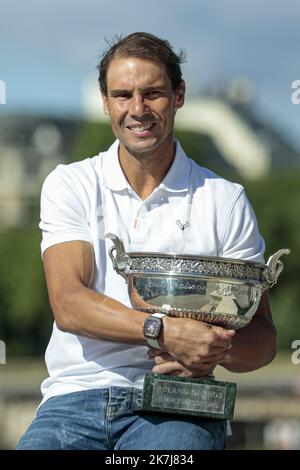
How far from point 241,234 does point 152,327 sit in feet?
1.77

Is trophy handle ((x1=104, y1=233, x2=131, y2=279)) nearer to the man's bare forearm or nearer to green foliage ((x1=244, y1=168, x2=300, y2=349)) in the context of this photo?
the man's bare forearm

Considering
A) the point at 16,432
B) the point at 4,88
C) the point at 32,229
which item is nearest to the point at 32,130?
the point at 32,229

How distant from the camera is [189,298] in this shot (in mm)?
4871

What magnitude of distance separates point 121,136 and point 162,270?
1.62 feet

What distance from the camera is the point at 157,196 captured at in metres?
5.18

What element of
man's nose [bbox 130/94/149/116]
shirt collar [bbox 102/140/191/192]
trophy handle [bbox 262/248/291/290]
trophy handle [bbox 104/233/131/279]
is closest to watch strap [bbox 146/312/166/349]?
trophy handle [bbox 104/233/131/279]

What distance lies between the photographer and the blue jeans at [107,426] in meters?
4.89

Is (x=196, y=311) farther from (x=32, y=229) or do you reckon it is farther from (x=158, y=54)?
(x=32, y=229)

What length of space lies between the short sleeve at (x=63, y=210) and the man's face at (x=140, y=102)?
0.72 feet

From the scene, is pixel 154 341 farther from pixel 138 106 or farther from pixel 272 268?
pixel 138 106

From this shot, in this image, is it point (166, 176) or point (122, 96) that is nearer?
point (122, 96)

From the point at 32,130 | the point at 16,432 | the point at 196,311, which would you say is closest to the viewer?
the point at 196,311

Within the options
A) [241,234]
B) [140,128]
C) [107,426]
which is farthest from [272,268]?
[107,426]
